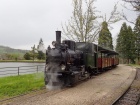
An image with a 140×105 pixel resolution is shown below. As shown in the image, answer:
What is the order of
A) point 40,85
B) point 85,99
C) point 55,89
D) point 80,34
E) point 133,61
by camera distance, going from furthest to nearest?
point 133,61 < point 80,34 < point 40,85 < point 55,89 < point 85,99

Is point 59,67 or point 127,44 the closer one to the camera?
point 59,67

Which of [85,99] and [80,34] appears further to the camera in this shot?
[80,34]

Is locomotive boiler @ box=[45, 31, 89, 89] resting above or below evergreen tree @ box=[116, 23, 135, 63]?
below

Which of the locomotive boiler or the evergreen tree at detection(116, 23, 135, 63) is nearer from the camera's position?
the locomotive boiler

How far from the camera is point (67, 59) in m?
16.7

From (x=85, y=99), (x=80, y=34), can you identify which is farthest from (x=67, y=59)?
(x=80, y=34)

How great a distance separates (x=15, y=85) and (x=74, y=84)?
12.0 ft

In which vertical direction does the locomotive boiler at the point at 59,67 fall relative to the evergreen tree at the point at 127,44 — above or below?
below

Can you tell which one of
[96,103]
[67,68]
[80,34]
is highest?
[80,34]

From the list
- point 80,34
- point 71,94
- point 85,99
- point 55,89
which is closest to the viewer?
point 85,99

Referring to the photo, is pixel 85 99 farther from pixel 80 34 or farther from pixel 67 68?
pixel 80 34

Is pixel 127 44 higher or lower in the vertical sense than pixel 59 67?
higher

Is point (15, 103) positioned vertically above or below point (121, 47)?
below

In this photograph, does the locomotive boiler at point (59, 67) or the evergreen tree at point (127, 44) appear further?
the evergreen tree at point (127, 44)
